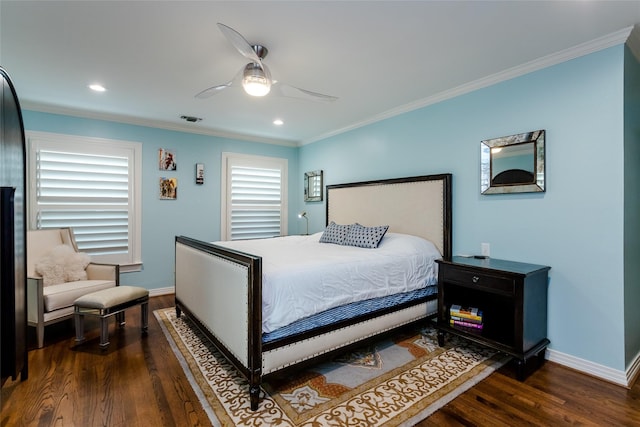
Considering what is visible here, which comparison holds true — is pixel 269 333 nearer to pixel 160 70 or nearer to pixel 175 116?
pixel 160 70

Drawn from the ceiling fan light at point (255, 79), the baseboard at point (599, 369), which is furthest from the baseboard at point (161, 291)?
the baseboard at point (599, 369)

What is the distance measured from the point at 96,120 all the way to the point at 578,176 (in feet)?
17.5

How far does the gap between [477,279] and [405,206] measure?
132cm

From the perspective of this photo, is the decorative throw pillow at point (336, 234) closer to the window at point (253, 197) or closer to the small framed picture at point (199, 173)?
the window at point (253, 197)

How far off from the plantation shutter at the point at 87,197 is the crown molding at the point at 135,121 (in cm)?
51

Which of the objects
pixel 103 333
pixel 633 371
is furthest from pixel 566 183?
pixel 103 333

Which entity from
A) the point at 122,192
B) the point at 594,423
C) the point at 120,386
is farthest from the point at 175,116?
the point at 594,423

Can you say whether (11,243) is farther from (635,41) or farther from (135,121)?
(635,41)

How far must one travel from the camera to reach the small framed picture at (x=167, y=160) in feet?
14.5

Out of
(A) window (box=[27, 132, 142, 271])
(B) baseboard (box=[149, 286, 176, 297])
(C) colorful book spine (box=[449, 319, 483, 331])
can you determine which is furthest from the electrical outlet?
(A) window (box=[27, 132, 142, 271])

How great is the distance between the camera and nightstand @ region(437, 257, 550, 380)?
223cm

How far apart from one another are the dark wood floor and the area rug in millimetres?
102

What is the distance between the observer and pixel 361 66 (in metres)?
2.65

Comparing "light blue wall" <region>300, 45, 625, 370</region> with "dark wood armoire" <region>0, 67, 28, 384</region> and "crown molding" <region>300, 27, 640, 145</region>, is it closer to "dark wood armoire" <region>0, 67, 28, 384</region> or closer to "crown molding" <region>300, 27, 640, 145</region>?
"crown molding" <region>300, 27, 640, 145</region>
